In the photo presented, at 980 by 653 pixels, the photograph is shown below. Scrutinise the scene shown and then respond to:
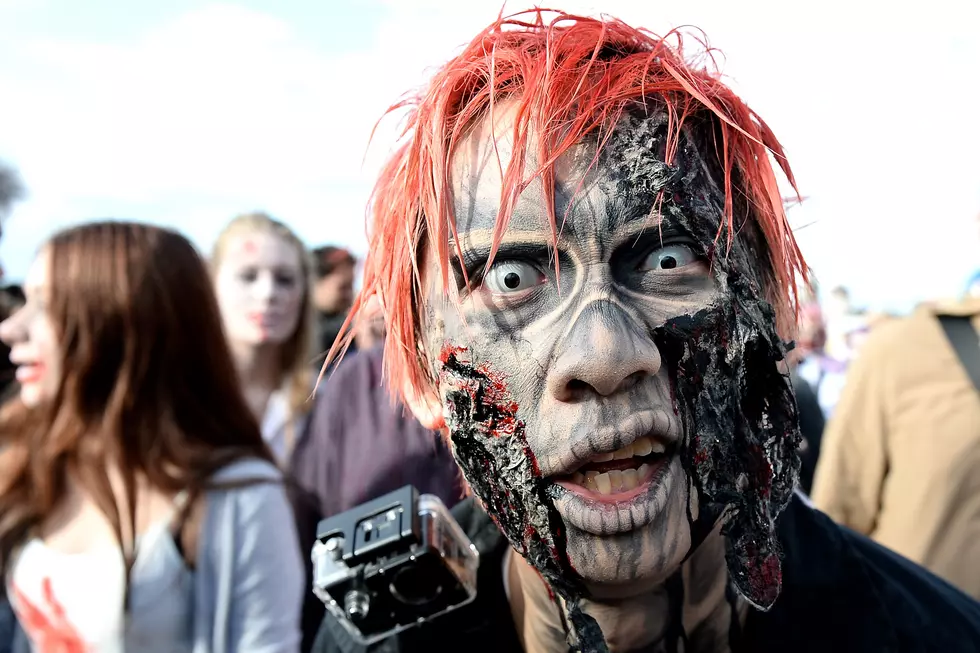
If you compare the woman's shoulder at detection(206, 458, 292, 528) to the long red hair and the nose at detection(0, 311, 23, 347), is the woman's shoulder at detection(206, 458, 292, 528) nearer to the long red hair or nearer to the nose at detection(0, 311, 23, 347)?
the long red hair

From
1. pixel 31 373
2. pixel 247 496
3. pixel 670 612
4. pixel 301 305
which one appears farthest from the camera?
pixel 301 305

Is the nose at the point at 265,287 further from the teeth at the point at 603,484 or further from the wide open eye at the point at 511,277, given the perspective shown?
the teeth at the point at 603,484

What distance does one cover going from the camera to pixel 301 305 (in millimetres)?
3355

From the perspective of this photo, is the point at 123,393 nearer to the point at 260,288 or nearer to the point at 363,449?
the point at 363,449

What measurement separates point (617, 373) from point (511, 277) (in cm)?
23

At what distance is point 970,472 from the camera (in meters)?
2.04

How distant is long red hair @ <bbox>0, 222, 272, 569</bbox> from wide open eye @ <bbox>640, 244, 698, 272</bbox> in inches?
47.5

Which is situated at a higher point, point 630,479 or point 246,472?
point 630,479

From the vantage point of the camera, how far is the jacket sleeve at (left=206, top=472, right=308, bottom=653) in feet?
5.89

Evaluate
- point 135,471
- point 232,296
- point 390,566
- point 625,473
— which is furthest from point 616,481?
point 232,296

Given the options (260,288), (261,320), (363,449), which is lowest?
(363,449)

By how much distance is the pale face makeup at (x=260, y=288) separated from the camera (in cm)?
318

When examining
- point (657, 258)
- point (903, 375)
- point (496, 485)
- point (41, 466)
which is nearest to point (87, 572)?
point (41, 466)

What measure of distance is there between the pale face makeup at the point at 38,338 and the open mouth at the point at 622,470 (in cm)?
143
